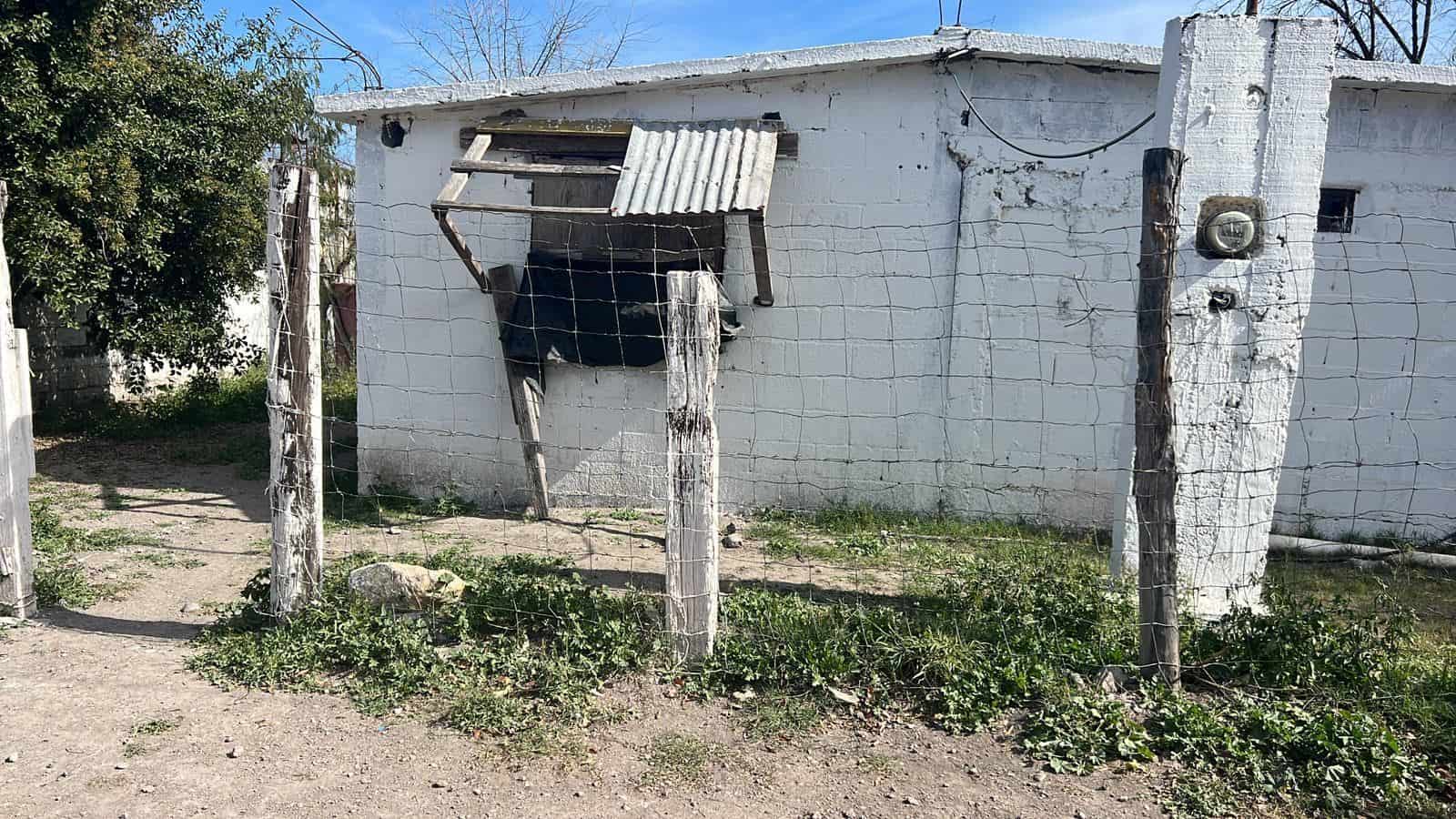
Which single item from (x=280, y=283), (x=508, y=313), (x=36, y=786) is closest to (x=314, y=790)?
(x=36, y=786)

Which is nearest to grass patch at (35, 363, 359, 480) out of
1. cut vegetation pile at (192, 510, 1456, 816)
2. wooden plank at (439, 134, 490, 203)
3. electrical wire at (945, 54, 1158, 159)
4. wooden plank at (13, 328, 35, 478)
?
wooden plank at (439, 134, 490, 203)

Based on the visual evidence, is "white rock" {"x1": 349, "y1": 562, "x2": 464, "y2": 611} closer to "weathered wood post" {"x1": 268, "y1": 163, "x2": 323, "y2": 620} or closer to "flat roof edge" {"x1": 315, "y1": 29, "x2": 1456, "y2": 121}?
"weathered wood post" {"x1": 268, "y1": 163, "x2": 323, "y2": 620}

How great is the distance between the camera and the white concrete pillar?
405 cm

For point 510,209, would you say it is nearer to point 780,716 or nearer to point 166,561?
point 166,561

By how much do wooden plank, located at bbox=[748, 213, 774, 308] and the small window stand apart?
3717mm

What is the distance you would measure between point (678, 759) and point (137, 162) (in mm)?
8038

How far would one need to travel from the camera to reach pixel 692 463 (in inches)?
150

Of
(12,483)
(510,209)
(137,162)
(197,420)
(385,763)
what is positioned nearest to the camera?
(385,763)

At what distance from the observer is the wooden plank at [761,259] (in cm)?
613

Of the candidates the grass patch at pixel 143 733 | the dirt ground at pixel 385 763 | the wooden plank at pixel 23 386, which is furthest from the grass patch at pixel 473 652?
the wooden plank at pixel 23 386

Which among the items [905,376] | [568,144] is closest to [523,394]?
[568,144]

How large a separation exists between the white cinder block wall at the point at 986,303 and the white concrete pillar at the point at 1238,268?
7.41 feet

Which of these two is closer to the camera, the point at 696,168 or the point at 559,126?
the point at 696,168

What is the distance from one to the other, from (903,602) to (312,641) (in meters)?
2.71
